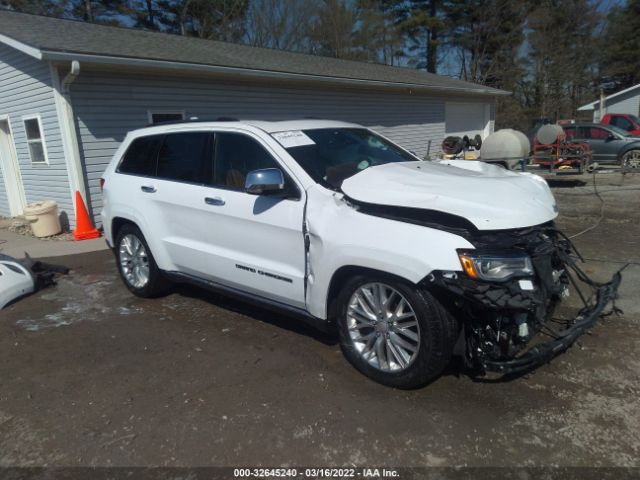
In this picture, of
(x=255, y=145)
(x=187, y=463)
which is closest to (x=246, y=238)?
(x=255, y=145)

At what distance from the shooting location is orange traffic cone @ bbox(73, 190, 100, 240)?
8.56 meters

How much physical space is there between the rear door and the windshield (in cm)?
20

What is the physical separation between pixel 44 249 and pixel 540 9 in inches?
1541

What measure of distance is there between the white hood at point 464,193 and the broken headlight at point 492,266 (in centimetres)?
19

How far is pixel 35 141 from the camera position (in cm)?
Result: 940

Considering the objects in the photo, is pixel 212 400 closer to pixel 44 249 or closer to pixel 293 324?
pixel 293 324

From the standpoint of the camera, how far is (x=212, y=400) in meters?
3.20

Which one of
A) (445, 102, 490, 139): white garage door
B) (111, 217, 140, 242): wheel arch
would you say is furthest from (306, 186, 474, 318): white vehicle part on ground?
(445, 102, 490, 139): white garage door

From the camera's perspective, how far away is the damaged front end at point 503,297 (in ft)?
8.86

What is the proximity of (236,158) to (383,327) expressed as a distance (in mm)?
1932

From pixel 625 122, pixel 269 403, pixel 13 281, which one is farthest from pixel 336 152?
pixel 625 122

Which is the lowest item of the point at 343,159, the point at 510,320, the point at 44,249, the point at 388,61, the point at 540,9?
the point at 44,249

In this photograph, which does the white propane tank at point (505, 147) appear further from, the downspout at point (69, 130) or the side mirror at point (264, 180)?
the side mirror at point (264, 180)

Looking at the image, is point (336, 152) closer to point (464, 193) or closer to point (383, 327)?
point (464, 193)
